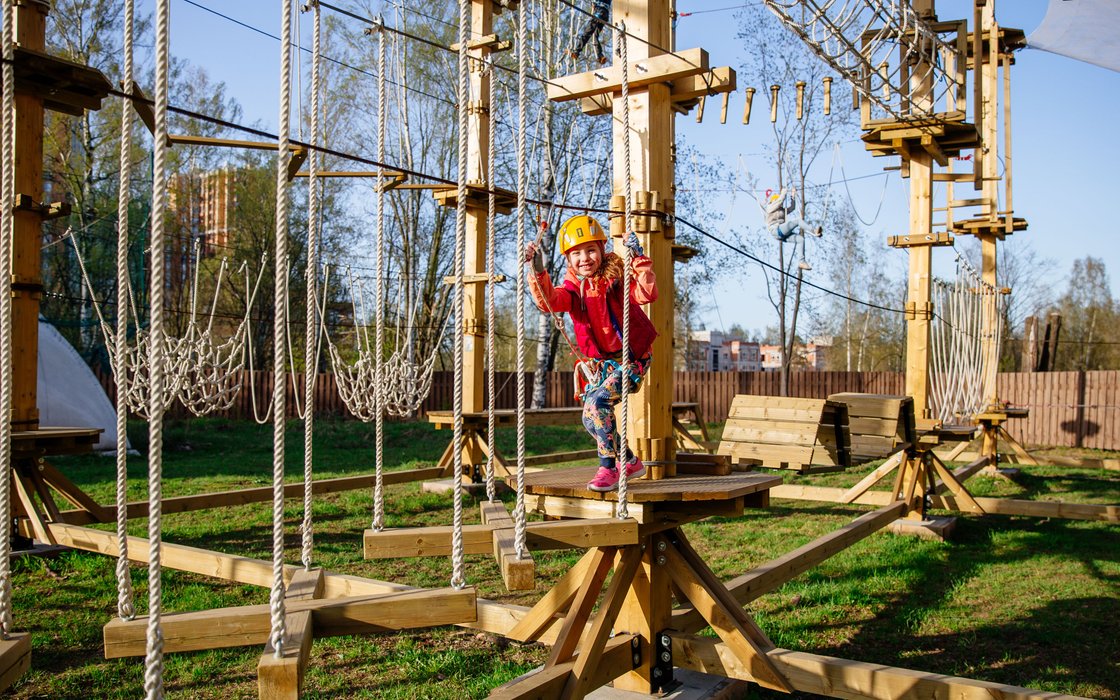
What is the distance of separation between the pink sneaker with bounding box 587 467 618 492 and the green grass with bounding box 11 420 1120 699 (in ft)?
3.95

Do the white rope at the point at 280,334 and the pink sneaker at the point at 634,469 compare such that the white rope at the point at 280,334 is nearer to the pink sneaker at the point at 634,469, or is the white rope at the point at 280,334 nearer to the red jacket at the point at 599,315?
the red jacket at the point at 599,315

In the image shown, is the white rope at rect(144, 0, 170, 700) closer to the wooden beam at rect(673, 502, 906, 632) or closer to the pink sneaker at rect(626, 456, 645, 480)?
the pink sneaker at rect(626, 456, 645, 480)

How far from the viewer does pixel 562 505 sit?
11.3 feet

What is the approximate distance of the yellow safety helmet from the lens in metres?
3.60

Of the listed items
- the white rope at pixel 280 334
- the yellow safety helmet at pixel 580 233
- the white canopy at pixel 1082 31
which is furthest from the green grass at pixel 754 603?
the white canopy at pixel 1082 31

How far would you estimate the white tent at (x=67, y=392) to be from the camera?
39.4 feet

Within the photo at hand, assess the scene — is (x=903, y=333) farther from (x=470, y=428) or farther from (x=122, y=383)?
(x=122, y=383)

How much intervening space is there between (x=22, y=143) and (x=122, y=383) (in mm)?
3993

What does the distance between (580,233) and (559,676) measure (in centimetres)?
179

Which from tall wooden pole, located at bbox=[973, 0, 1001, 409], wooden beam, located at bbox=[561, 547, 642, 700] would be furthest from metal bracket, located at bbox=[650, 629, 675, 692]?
tall wooden pole, located at bbox=[973, 0, 1001, 409]

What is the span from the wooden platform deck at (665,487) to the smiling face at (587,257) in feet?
3.01

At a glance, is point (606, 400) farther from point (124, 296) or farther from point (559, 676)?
point (124, 296)

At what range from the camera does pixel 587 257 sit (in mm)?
3615

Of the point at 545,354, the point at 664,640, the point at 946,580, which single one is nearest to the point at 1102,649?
the point at 946,580
